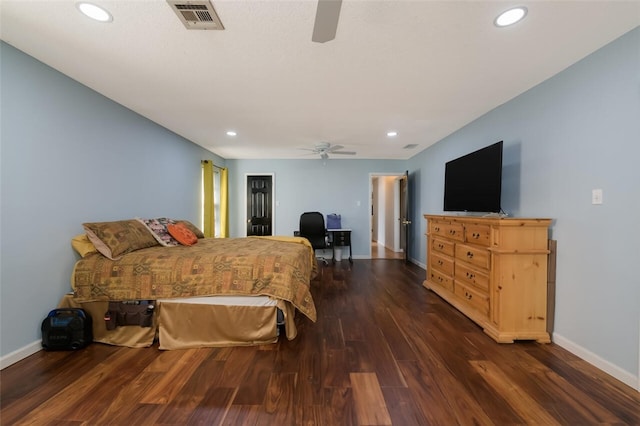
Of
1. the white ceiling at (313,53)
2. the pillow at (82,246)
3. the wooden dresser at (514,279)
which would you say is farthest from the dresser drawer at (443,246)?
the pillow at (82,246)

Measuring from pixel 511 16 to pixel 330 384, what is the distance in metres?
2.59

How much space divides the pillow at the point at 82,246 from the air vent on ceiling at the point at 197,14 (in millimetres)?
2057

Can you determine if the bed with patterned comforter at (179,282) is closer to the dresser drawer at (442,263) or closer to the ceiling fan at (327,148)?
the dresser drawer at (442,263)

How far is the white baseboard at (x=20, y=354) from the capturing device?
170cm

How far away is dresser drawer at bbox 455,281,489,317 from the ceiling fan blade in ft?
8.46

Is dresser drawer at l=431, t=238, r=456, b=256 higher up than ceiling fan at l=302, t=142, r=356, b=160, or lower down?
lower down

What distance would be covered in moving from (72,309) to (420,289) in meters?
3.81

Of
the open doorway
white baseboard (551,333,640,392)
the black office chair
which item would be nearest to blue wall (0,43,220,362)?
the black office chair

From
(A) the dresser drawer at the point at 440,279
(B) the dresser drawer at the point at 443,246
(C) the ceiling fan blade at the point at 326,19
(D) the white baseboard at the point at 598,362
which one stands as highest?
(C) the ceiling fan blade at the point at 326,19

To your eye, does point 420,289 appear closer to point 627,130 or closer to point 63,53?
A: point 627,130

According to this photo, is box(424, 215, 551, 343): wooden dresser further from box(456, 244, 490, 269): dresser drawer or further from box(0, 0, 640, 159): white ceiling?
box(0, 0, 640, 159): white ceiling

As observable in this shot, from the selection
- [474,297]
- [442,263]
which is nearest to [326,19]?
[474,297]

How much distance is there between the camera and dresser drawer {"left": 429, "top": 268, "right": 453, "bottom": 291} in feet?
9.68

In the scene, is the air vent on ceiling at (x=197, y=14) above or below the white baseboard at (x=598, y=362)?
above
